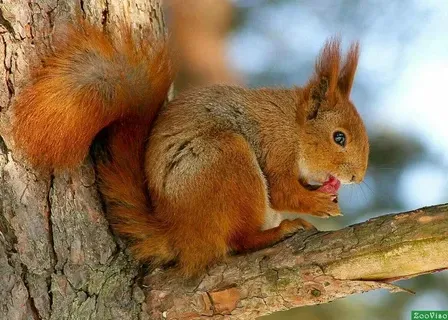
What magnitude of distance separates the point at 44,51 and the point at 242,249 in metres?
0.60

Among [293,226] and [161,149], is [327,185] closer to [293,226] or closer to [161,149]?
[293,226]

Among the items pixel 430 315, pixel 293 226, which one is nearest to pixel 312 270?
pixel 293 226

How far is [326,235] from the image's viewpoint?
131 cm

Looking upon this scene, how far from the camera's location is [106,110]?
4.64ft

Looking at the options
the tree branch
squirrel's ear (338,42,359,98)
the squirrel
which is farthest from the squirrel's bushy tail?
squirrel's ear (338,42,359,98)

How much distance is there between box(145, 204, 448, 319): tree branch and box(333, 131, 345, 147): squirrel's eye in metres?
0.43

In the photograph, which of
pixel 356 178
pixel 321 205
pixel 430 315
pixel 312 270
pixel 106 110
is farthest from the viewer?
pixel 430 315

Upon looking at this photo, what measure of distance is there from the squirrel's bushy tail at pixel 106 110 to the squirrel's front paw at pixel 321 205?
39 centimetres

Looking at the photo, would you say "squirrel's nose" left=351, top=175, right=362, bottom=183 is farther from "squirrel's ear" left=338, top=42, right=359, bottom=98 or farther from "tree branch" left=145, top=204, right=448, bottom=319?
"tree branch" left=145, top=204, right=448, bottom=319

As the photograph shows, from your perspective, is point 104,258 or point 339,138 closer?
point 104,258

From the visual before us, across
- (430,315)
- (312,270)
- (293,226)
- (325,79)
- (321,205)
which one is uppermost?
(325,79)

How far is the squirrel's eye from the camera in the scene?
5.74 ft

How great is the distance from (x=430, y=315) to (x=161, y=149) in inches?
59.9

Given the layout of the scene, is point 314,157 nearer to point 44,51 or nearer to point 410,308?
point 44,51
